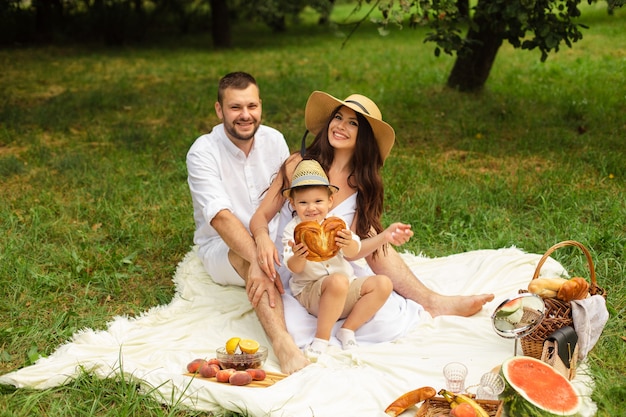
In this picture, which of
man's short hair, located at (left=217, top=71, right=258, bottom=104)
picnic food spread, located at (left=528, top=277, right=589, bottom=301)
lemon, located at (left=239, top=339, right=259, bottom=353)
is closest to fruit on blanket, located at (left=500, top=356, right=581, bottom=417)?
picnic food spread, located at (left=528, top=277, right=589, bottom=301)

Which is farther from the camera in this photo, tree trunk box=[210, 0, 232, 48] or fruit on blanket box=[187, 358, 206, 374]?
tree trunk box=[210, 0, 232, 48]

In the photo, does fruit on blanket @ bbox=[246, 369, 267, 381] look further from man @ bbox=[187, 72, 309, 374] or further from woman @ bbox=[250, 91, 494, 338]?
woman @ bbox=[250, 91, 494, 338]

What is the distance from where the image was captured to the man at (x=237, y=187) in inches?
171

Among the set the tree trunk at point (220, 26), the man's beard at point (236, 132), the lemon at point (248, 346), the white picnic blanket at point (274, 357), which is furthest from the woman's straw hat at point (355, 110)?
the tree trunk at point (220, 26)

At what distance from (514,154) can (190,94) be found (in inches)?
209

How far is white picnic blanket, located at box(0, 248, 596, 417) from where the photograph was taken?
3564 millimetres

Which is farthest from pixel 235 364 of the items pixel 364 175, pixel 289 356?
pixel 364 175

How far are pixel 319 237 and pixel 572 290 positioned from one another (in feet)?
4.62

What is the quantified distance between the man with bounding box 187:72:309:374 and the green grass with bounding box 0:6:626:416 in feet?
2.08

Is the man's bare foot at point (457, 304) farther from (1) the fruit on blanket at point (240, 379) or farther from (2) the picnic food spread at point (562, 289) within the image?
(1) the fruit on blanket at point (240, 379)

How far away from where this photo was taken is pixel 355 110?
4.39m

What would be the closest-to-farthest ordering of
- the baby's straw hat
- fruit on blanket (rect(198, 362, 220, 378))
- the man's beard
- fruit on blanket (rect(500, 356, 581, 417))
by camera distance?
fruit on blanket (rect(500, 356, 581, 417)) → fruit on blanket (rect(198, 362, 220, 378)) → the baby's straw hat → the man's beard

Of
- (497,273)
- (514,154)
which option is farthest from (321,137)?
(514,154)

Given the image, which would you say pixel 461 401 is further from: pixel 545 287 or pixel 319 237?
pixel 319 237
